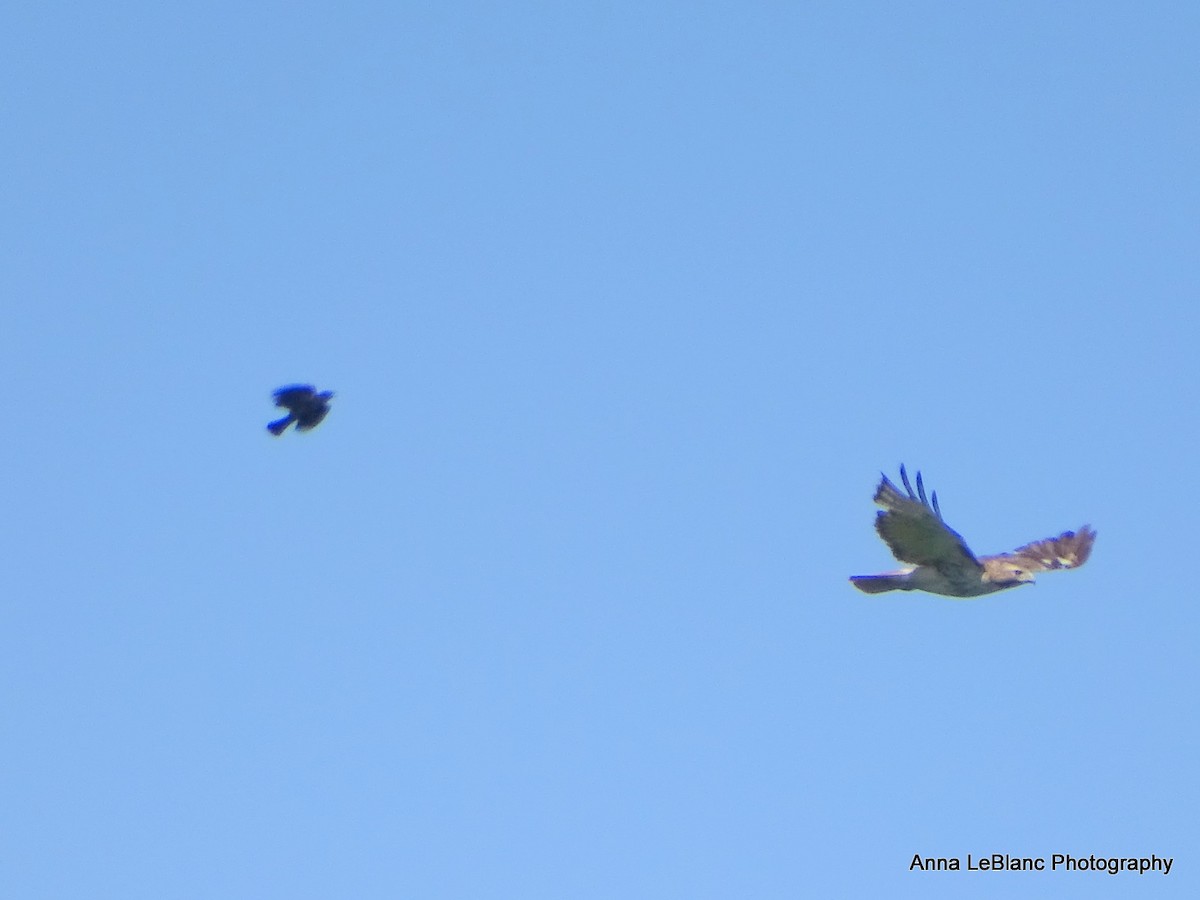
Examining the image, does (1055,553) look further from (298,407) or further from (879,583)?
(298,407)

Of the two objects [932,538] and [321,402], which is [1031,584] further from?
[321,402]

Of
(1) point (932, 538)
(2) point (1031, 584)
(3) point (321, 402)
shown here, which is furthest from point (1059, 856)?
(3) point (321, 402)

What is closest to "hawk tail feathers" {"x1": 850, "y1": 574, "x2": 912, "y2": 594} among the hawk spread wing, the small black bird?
the hawk spread wing

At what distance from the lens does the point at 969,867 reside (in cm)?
2256

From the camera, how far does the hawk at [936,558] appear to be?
1956 centimetres

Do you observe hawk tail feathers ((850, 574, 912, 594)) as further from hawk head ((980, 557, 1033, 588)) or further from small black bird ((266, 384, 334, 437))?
small black bird ((266, 384, 334, 437))

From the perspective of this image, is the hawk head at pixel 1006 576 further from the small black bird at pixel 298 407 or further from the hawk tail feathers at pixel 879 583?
the small black bird at pixel 298 407

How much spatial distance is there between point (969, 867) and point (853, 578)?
4489mm

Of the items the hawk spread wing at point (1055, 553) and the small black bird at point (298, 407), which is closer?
the small black bird at point (298, 407)

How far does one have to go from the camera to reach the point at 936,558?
20297 mm

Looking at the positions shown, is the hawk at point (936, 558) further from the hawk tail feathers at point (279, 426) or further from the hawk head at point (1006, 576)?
the hawk tail feathers at point (279, 426)

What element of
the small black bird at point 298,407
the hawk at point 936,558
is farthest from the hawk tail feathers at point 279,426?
the hawk at point 936,558

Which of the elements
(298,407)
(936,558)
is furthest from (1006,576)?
(298,407)

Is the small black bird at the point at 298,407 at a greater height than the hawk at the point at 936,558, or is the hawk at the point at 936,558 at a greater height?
the small black bird at the point at 298,407
